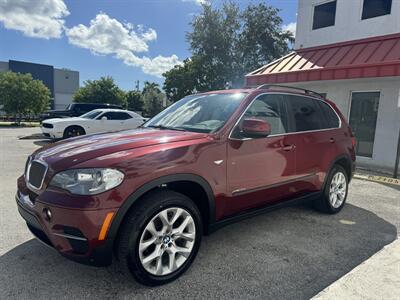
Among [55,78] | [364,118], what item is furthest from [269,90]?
[55,78]

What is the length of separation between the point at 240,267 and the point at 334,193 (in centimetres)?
235

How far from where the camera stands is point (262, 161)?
3439 mm

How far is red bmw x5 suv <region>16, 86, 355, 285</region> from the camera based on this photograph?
7.82 feet

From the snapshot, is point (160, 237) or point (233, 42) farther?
point (233, 42)

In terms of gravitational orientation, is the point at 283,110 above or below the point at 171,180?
above

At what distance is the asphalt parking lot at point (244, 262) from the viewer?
2633 mm

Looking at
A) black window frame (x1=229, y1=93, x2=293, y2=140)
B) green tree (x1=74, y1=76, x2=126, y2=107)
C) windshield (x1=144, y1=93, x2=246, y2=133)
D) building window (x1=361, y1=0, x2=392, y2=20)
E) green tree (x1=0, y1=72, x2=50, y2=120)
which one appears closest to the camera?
black window frame (x1=229, y1=93, x2=293, y2=140)

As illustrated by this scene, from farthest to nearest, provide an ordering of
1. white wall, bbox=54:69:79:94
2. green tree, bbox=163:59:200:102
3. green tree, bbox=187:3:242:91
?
white wall, bbox=54:69:79:94 → green tree, bbox=163:59:200:102 → green tree, bbox=187:3:242:91

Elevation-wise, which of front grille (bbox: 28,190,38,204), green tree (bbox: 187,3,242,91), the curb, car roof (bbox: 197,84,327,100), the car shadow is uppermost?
green tree (bbox: 187,3,242,91)

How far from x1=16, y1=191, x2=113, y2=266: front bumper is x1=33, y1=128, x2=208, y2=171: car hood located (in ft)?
1.28

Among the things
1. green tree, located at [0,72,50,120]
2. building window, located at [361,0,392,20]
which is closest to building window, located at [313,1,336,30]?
building window, located at [361,0,392,20]

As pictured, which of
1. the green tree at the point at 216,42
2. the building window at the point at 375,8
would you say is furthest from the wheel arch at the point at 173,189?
the green tree at the point at 216,42

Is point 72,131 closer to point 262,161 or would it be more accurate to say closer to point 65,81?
point 262,161

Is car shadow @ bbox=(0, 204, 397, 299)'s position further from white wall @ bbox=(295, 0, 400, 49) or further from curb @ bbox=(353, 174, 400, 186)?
white wall @ bbox=(295, 0, 400, 49)
